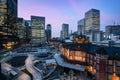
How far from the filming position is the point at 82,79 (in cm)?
5334

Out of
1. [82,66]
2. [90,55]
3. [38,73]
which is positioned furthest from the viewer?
[38,73]

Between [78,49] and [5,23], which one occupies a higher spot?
[5,23]

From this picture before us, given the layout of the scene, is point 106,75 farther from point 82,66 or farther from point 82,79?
point 82,66

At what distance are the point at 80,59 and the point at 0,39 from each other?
121904 mm

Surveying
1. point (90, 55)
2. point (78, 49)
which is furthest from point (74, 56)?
point (90, 55)

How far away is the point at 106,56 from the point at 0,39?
14078 centimetres

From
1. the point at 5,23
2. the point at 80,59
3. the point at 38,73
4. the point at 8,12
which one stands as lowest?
the point at 38,73

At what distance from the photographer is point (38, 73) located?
217 ft

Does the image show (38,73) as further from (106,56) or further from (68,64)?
(106,56)

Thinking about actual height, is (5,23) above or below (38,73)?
above

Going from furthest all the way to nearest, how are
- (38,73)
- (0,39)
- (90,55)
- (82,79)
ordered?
(0,39)
(38,73)
(90,55)
(82,79)

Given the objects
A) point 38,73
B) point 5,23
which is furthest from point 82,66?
point 5,23

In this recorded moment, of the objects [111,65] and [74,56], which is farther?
[74,56]

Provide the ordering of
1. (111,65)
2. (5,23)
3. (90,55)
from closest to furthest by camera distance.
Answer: (111,65) < (90,55) < (5,23)
